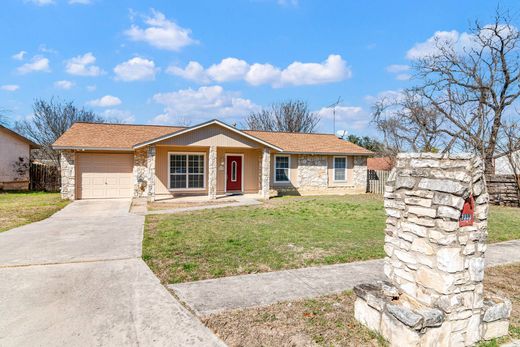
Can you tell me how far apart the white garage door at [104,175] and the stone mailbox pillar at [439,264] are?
47.2ft

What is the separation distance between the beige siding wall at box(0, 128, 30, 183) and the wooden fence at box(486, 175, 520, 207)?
25.8m

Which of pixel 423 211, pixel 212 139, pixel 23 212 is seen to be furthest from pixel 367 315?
pixel 212 139

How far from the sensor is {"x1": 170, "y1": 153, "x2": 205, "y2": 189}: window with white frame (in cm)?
1631

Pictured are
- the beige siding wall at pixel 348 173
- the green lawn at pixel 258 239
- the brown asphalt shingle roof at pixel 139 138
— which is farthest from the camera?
the beige siding wall at pixel 348 173

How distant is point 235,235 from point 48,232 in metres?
4.67

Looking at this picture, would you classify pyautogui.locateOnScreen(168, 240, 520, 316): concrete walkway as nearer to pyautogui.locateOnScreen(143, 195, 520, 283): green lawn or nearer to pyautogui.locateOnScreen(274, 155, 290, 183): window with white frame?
pyautogui.locateOnScreen(143, 195, 520, 283): green lawn

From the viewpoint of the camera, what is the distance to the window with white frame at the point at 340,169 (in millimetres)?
19641

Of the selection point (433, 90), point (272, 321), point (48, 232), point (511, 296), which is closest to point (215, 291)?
point (272, 321)

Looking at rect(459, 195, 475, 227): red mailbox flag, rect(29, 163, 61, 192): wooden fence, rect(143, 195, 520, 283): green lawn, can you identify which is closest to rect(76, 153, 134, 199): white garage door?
rect(29, 163, 61, 192): wooden fence

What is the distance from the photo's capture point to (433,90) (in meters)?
20.6

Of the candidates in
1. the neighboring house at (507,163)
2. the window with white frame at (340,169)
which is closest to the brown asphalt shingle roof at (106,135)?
the window with white frame at (340,169)

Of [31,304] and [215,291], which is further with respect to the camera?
[215,291]

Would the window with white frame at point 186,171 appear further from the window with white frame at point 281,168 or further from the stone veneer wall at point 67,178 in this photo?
the stone veneer wall at point 67,178

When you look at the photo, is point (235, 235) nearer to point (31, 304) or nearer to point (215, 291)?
point (215, 291)
